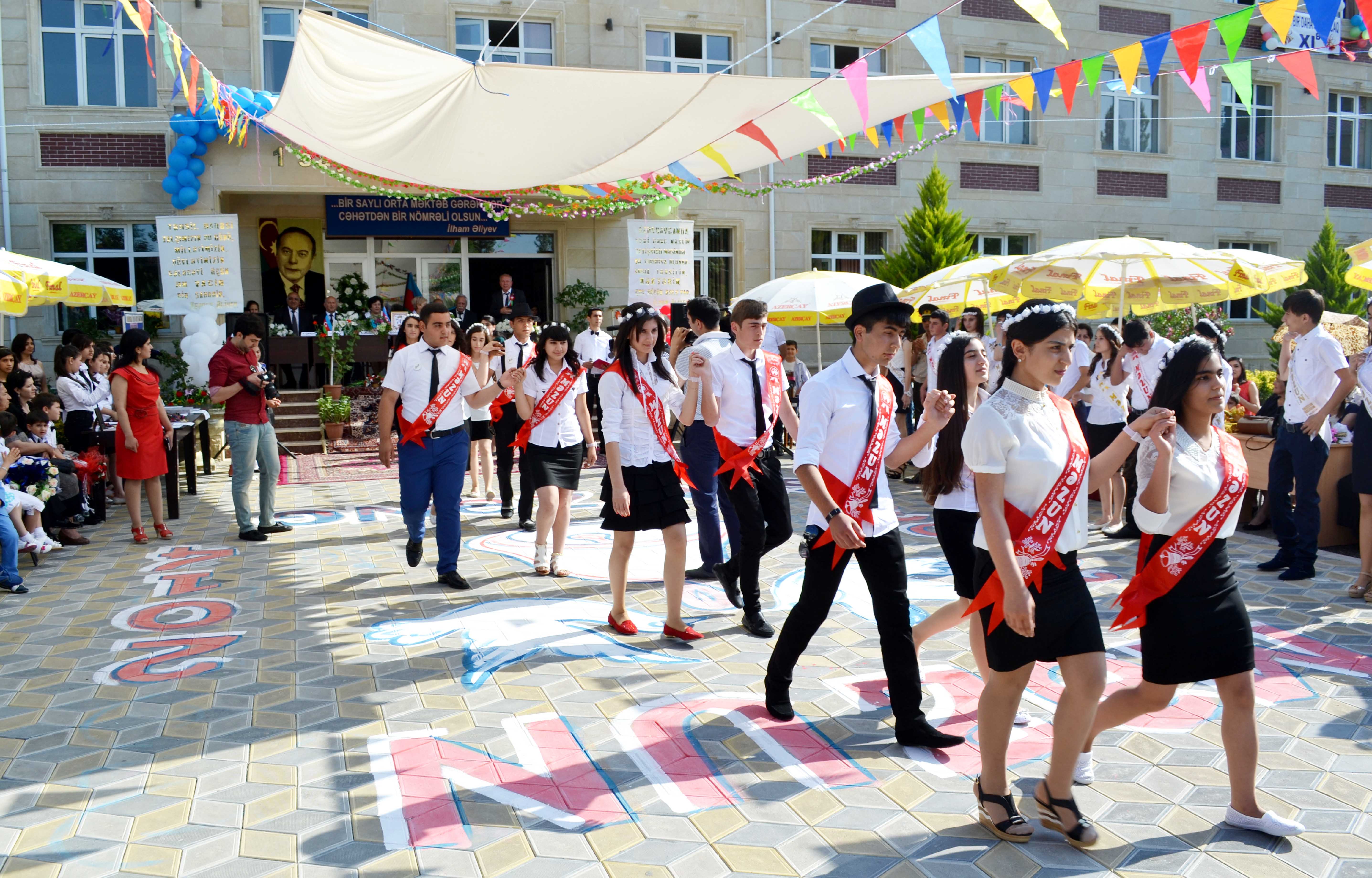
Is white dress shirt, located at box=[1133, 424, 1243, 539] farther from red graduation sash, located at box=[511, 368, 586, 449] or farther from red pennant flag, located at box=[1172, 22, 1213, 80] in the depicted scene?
red graduation sash, located at box=[511, 368, 586, 449]

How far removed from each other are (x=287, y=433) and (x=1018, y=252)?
14.6 meters

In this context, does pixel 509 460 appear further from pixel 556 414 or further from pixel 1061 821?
pixel 1061 821

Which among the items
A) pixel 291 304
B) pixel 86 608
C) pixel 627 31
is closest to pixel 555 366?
pixel 86 608

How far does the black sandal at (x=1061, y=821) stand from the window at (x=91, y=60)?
1734cm

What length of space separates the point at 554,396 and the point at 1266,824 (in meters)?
4.82

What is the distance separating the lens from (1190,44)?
5.36 m

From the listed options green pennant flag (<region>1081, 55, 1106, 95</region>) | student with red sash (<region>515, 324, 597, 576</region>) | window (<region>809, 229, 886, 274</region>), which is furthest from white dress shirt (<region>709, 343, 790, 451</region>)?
window (<region>809, 229, 886, 274</region>)

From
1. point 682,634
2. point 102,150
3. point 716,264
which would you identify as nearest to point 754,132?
point 682,634

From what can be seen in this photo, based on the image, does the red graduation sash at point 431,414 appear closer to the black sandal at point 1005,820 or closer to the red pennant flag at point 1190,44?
the black sandal at point 1005,820

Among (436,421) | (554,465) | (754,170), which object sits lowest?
(554,465)

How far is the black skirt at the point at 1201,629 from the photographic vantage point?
118 inches

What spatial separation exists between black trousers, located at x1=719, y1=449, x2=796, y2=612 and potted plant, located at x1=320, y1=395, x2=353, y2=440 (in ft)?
33.7

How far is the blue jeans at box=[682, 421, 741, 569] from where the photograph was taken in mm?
5895

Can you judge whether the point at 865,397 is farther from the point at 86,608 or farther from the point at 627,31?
the point at 627,31
